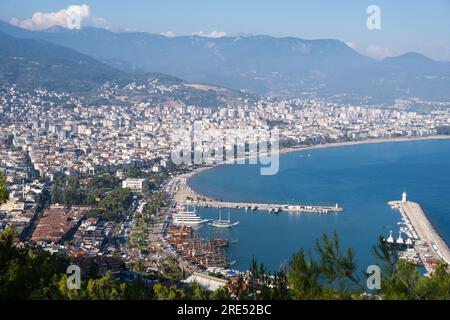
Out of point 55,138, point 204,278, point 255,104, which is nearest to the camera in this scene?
Result: point 204,278

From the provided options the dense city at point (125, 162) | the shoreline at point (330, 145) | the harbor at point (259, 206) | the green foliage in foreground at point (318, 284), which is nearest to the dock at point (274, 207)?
the harbor at point (259, 206)

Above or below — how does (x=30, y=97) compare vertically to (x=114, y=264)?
above

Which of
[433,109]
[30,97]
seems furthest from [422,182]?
[433,109]

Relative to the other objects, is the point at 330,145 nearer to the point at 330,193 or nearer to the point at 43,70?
the point at 330,193

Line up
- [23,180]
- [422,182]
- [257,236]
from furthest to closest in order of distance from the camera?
[422,182]
[23,180]
[257,236]

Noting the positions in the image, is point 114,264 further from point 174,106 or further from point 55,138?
point 174,106

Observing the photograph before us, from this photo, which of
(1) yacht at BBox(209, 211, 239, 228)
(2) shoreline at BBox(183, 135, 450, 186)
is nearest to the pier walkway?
(1) yacht at BBox(209, 211, 239, 228)

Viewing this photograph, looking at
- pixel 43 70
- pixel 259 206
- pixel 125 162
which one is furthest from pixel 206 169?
pixel 43 70
